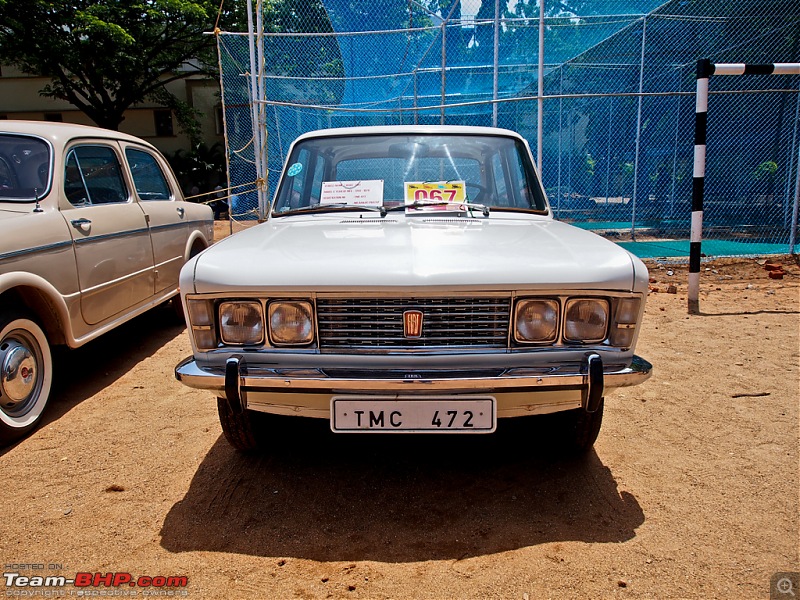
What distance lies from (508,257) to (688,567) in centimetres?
130

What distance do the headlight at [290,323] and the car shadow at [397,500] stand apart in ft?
2.47

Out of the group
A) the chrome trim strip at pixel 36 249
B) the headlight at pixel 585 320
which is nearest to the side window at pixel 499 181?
the headlight at pixel 585 320

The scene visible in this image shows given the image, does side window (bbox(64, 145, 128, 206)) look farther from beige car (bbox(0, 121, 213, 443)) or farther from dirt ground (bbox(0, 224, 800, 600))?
dirt ground (bbox(0, 224, 800, 600))

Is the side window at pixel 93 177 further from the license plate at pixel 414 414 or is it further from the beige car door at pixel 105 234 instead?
the license plate at pixel 414 414

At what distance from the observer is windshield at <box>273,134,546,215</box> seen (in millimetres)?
3301

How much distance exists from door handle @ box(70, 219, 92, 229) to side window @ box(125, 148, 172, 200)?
965 millimetres

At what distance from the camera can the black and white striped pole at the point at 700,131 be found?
5.77 meters

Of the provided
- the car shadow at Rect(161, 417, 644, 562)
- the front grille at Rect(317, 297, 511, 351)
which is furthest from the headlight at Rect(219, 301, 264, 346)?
the car shadow at Rect(161, 417, 644, 562)

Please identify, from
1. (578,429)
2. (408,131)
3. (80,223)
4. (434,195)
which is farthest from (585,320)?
(80,223)

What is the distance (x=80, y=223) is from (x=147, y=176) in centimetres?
144

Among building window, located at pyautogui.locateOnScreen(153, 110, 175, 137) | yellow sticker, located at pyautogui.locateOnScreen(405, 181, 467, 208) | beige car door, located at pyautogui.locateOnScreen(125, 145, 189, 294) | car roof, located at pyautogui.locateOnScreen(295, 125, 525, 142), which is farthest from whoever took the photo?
building window, located at pyautogui.locateOnScreen(153, 110, 175, 137)

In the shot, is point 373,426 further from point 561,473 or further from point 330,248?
point 561,473

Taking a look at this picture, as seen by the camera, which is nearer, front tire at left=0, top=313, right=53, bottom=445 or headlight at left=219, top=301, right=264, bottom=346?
headlight at left=219, top=301, right=264, bottom=346

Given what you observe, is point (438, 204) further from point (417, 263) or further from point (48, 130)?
point (48, 130)
